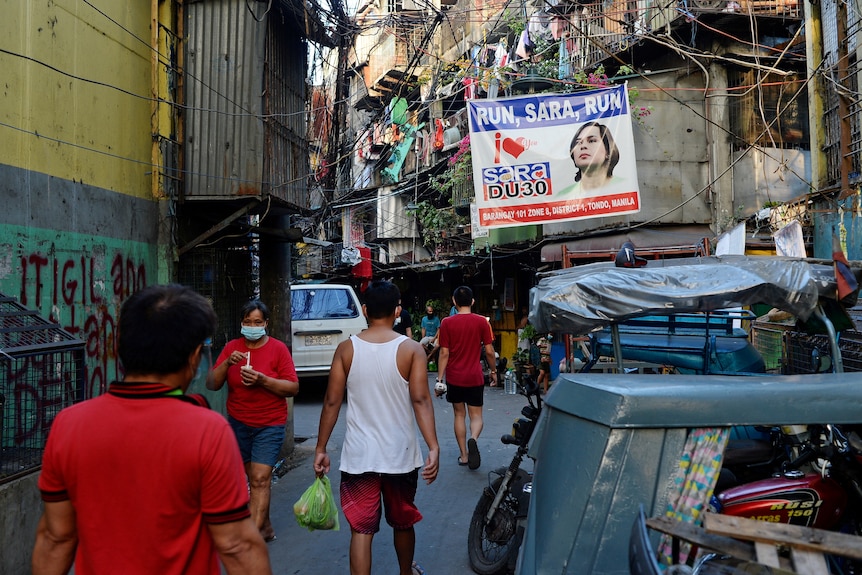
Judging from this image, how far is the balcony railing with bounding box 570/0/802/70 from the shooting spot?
12492mm

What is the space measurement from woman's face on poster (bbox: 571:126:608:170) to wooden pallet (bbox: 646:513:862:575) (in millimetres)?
8488

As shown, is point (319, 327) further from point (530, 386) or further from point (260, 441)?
point (530, 386)

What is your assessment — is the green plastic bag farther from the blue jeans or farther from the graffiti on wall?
the graffiti on wall

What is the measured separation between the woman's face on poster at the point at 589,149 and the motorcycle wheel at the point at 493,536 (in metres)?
6.60

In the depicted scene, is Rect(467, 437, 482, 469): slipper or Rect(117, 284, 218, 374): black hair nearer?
Rect(117, 284, 218, 374): black hair

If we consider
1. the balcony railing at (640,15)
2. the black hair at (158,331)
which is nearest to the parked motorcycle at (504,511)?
the black hair at (158,331)

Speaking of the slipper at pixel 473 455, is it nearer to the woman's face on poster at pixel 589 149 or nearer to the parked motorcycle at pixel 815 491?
the parked motorcycle at pixel 815 491

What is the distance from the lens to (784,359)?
20.9 feet

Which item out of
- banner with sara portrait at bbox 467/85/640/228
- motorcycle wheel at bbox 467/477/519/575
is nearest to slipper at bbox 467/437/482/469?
motorcycle wheel at bbox 467/477/519/575

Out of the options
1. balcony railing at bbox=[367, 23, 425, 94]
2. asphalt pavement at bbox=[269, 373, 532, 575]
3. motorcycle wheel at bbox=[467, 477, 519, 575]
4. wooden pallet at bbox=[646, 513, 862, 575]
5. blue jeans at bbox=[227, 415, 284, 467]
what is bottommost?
asphalt pavement at bbox=[269, 373, 532, 575]

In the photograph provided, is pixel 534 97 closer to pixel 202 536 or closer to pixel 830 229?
pixel 830 229

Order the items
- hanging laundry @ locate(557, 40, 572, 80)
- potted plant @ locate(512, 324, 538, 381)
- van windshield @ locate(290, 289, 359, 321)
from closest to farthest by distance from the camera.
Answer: van windshield @ locate(290, 289, 359, 321) → potted plant @ locate(512, 324, 538, 381) → hanging laundry @ locate(557, 40, 572, 80)

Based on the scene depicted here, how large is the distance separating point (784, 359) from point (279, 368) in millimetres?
4647

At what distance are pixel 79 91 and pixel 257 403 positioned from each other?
311 cm
